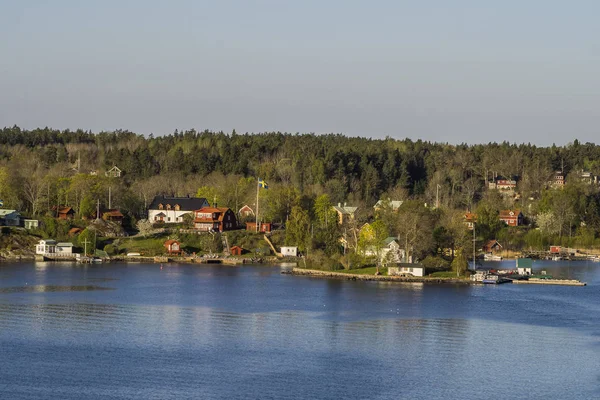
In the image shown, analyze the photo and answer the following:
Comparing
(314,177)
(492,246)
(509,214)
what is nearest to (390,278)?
(492,246)

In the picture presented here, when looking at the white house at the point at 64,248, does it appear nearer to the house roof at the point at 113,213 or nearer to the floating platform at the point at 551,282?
the house roof at the point at 113,213

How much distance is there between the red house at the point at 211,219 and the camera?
221 feet

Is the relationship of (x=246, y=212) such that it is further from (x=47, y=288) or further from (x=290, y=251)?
(x=47, y=288)

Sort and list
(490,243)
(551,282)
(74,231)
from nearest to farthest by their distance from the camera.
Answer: (551,282) < (74,231) < (490,243)

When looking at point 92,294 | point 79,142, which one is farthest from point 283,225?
point 79,142

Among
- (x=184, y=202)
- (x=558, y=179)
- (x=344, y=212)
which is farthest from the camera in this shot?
(x=558, y=179)

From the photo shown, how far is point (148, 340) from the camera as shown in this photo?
104 feet

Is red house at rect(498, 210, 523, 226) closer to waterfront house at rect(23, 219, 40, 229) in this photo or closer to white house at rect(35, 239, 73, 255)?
white house at rect(35, 239, 73, 255)

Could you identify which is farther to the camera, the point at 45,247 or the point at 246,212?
the point at 246,212

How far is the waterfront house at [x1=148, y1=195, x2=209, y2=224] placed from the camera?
71125mm

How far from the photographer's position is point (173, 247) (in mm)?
63719

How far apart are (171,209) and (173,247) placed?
26.9 feet

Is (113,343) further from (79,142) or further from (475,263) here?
(79,142)

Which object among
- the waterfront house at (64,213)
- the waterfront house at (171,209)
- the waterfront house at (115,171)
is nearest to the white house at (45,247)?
the waterfront house at (64,213)
